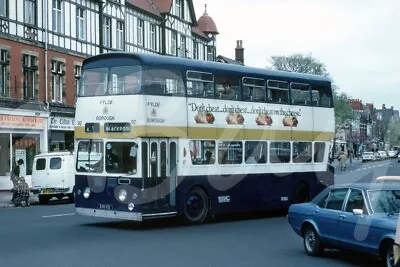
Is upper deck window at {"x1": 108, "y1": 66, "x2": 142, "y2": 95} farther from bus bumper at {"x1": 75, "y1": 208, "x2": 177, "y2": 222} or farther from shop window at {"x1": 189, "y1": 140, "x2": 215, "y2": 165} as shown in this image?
bus bumper at {"x1": 75, "y1": 208, "x2": 177, "y2": 222}

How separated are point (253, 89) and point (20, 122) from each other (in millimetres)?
17691

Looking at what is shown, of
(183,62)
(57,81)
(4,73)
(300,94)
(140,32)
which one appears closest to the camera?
(183,62)

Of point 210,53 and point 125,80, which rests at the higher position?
point 210,53

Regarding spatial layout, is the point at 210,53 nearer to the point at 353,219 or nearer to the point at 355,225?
the point at 353,219

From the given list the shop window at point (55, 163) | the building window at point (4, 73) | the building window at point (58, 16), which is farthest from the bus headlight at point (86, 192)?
the building window at point (58, 16)

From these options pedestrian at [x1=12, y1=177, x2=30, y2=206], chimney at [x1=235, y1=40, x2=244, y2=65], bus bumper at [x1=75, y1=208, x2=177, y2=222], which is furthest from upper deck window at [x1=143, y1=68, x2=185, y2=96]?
chimney at [x1=235, y1=40, x2=244, y2=65]

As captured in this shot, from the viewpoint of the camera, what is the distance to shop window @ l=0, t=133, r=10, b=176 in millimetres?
33688

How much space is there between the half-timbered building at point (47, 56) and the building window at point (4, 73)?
0.05 metres

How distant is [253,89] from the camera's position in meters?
19.9

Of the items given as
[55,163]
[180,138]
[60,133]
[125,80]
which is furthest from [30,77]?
[180,138]

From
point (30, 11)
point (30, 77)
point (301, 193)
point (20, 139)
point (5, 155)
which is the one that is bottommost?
point (301, 193)

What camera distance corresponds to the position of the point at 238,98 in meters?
19.3

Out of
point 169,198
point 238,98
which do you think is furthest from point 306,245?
point 238,98

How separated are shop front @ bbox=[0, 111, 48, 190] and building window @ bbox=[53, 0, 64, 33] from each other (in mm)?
4786
